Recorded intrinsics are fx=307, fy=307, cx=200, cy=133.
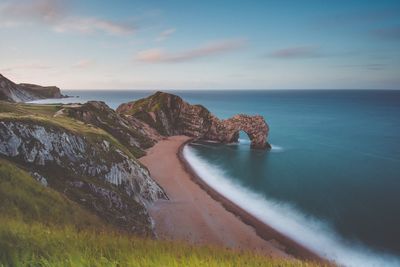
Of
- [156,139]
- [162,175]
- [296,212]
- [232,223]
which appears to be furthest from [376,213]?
[156,139]

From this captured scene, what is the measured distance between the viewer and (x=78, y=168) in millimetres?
27469

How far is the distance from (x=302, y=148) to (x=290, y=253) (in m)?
54.0

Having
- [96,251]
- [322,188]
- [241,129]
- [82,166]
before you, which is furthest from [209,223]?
[241,129]

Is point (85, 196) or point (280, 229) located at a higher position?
point (85, 196)

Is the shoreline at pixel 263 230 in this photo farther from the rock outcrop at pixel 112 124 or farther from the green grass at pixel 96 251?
the rock outcrop at pixel 112 124

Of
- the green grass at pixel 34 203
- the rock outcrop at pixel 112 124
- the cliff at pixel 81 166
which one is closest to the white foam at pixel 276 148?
the rock outcrop at pixel 112 124

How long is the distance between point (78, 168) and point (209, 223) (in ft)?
48.5

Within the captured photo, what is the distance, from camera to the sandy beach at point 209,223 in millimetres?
29250

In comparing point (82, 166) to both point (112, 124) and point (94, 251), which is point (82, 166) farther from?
point (112, 124)

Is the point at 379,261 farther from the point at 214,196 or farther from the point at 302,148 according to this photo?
the point at 302,148

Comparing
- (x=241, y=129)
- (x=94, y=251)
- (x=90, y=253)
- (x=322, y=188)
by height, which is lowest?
(x=322, y=188)

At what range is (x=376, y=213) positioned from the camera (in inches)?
1496

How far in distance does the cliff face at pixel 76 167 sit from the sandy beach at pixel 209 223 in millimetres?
3486

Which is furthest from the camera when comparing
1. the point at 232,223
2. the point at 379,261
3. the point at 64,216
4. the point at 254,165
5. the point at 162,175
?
the point at 254,165
